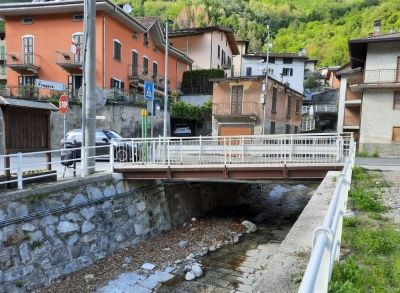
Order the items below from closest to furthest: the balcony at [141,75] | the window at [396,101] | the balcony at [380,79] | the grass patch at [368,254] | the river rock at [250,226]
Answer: the grass patch at [368,254]
the river rock at [250,226]
the balcony at [380,79]
the window at [396,101]
the balcony at [141,75]

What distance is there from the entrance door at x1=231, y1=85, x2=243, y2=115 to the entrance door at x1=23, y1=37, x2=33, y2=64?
16568 millimetres

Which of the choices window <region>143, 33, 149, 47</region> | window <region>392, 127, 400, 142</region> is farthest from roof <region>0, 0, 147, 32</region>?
window <region>392, 127, 400, 142</region>

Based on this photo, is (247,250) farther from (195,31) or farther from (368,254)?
(195,31)

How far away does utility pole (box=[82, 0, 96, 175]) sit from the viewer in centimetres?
930

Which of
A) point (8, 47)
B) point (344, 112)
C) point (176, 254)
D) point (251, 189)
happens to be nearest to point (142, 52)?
point (8, 47)

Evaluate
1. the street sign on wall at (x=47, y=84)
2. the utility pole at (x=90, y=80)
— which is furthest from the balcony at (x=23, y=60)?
the utility pole at (x=90, y=80)

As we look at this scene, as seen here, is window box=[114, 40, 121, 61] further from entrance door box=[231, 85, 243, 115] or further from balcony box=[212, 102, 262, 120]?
entrance door box=[231, 85, 243, 115]

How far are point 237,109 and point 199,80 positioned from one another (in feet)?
34.0

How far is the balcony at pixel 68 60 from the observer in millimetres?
22703

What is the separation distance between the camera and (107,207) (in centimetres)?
930

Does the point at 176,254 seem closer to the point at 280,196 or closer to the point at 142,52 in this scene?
the point at 280,196

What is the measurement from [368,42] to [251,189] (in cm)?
1301

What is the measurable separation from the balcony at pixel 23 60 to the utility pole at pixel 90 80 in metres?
17.5

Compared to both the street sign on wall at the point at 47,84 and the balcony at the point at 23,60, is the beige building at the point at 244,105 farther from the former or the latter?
the street sign on wall at the point at 47,84
